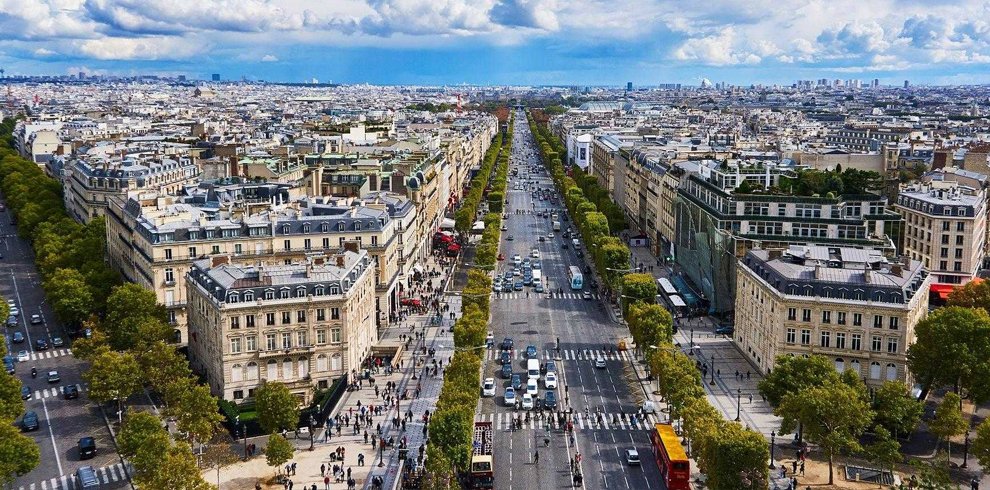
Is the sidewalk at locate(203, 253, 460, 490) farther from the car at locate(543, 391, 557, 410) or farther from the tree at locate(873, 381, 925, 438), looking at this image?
the tree at locate(873, 381, 925, 438)

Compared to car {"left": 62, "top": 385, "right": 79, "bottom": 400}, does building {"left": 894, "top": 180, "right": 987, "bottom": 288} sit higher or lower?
higher

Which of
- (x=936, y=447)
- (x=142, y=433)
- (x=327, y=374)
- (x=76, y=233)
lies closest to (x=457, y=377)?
(x=327, y=374)

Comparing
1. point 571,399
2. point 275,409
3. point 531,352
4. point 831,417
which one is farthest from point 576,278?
point 275,409

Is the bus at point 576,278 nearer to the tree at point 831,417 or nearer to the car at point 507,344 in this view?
the car at point 507,344

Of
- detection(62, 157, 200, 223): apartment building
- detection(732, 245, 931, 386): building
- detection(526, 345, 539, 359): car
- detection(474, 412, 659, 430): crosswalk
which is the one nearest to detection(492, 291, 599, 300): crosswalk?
detection(526, 345, 539, 359): car

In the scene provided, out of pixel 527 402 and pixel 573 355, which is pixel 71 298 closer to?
pixel 527 402

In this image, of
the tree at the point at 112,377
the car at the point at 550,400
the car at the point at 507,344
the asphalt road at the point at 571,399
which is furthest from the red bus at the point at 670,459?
the tree at the point at 112,377
